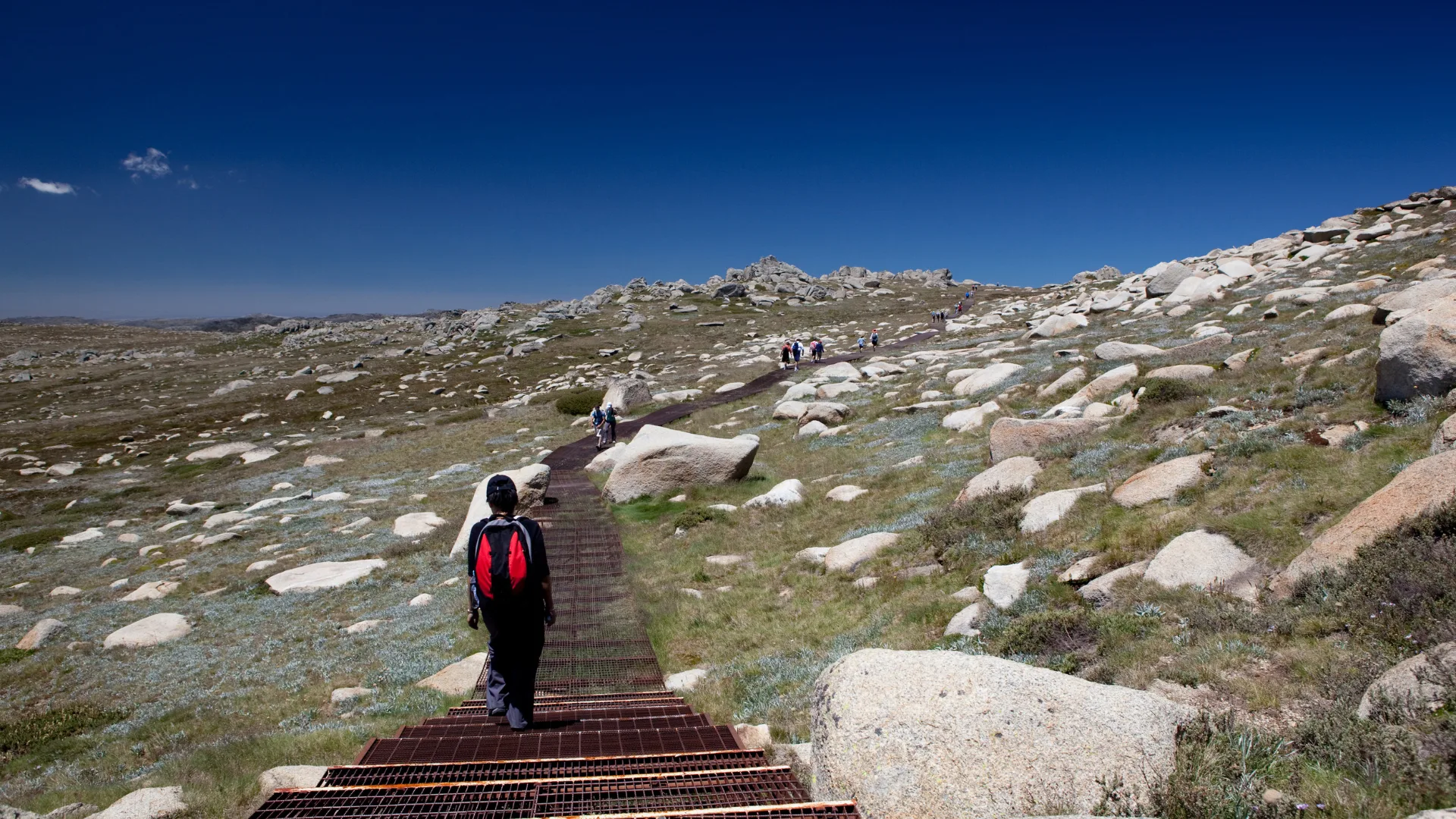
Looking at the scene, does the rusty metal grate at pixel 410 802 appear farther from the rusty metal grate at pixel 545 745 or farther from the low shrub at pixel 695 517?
the low shrub at pixel 695 517

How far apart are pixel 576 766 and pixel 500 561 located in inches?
86.7

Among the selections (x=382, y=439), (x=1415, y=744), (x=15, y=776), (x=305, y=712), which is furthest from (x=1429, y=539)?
(x=382, y=439)

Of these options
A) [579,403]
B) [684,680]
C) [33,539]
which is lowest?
[33,539]

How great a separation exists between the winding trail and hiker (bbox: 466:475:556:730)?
42 cm

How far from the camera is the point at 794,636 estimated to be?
438 inches

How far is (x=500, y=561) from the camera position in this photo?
713cm

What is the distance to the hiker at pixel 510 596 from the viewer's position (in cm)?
716

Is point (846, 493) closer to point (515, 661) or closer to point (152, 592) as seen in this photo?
point (515, 661)

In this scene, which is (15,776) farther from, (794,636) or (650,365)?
(650,365)

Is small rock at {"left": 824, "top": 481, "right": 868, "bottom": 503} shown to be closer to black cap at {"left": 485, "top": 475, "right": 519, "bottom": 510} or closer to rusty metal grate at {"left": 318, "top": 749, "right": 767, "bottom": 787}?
black cap at {"left": 485, "top": 475, "right": 519, "bottom": 510}

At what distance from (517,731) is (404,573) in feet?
39.3

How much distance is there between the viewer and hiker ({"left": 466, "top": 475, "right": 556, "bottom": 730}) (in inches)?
282

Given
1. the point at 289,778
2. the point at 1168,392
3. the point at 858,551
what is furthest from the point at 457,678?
the point at 1168,392

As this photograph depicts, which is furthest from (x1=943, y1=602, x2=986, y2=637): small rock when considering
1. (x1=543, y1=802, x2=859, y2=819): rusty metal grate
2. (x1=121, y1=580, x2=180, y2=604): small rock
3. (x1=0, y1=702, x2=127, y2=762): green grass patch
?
(x1=121, y1=580, x2=180, y2=604): small rock
